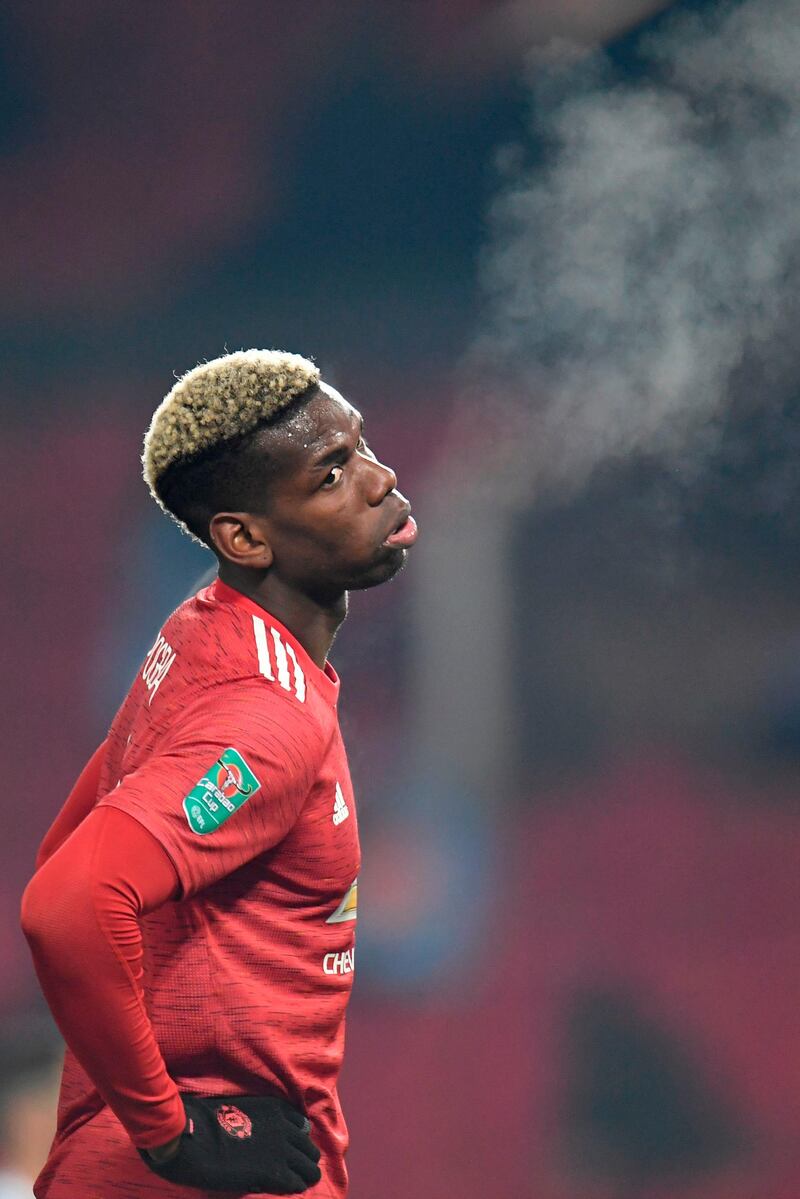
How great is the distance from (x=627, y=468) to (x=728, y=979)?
1014 millimetres

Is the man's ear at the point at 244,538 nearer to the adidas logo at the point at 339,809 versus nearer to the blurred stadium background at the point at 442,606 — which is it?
the adidas logo at the point at 339,809

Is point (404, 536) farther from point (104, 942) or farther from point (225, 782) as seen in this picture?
point (104, 942)

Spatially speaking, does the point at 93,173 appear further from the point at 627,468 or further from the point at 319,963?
the point at 319,963

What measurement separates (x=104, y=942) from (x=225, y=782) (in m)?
0.15

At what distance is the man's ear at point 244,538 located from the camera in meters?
1.29

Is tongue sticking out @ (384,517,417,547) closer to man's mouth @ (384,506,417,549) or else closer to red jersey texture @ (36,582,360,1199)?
man's mouth @ (384,506,417,549)

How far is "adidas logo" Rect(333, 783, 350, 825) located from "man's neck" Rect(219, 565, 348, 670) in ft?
0.52

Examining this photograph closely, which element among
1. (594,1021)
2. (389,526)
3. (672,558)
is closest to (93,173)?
(672,558)

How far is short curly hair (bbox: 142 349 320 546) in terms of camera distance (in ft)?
4.17

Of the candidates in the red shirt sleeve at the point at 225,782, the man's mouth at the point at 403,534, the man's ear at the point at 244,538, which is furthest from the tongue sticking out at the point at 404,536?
the red shirt sleeve at the point at 225,782

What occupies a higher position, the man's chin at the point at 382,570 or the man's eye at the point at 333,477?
the man's eye at the point at 333,477

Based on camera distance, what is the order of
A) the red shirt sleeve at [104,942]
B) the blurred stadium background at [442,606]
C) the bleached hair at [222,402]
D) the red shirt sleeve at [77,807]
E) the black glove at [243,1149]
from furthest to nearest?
1. the blurred stadium background at [442,606]
2. the red shirt sleeve at [77,807]
3. the bleached hair at [222,402]
4. the black glove at [243,1149]
5. the red shirt sleeve at [104,942]

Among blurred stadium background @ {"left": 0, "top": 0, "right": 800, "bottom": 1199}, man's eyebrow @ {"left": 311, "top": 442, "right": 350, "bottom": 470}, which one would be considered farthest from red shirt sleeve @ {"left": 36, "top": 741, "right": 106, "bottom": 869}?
blurred stadium background @ {"left": 0, "top": 0, "right": 800, "bottom": 1199}

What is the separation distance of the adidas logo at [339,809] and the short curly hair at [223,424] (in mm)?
292
